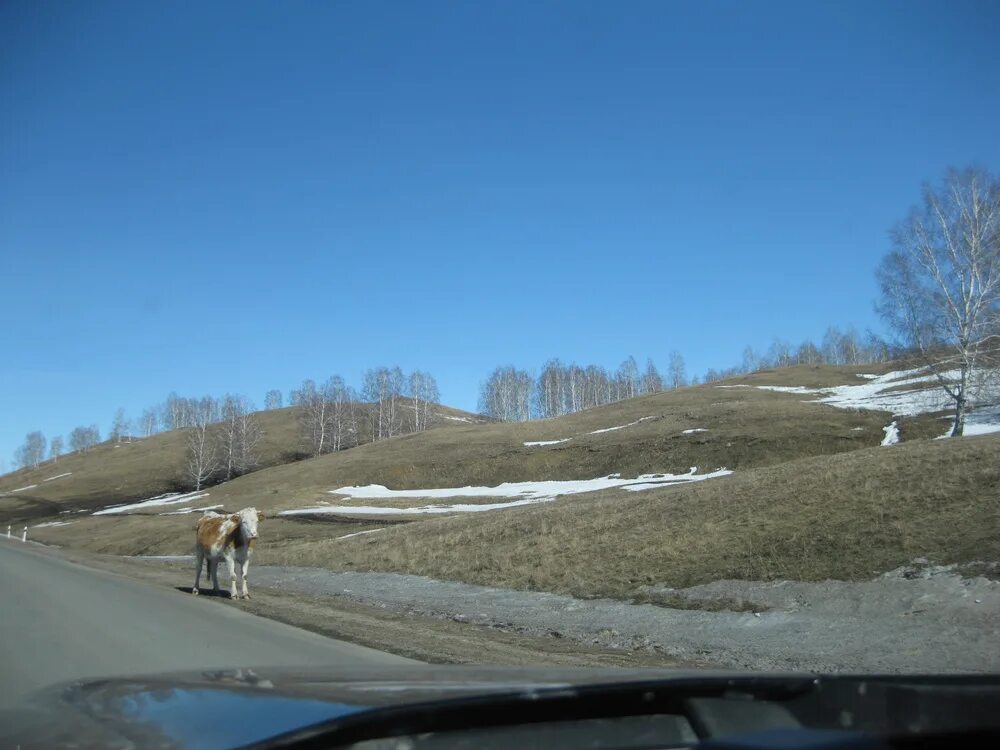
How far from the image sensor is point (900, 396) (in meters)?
69.4

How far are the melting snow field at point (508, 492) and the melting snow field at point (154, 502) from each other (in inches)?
1128

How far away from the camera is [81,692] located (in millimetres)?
4074

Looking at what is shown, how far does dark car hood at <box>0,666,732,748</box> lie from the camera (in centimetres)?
271

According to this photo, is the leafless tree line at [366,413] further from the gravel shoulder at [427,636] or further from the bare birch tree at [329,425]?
the gravel shoulder at [427,636]

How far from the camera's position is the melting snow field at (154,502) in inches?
3302

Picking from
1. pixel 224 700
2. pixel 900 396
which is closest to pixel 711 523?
pixel 224 700

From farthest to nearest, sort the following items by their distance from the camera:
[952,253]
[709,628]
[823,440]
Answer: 1. [823,440]
2. [952,253]
3. [709,628]


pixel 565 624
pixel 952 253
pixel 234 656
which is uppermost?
pixel 952 253

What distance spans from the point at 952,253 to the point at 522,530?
2720cm

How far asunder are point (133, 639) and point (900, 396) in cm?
7032

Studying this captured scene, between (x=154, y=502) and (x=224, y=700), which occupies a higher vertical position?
(x=224, y=700)

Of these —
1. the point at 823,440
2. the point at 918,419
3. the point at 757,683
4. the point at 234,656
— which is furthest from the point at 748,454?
the point at 757,683

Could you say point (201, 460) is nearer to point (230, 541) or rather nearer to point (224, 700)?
point (230, 541)

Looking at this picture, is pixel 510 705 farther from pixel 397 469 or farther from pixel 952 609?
pixel 397 469
